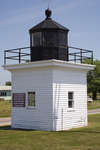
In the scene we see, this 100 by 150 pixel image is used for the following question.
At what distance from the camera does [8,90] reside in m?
85.8

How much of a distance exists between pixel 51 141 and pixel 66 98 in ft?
16.1

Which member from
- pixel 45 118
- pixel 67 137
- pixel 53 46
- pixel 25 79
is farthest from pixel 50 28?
pixel 67 137

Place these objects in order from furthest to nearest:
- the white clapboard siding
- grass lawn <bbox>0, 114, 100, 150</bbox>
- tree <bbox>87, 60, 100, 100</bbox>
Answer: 1. tree <bbox>87, 60, 100, 100</bbox>
2. the white clapboard siding
3. grass lawn <bbox>0, 114, 100, 150</bbox>

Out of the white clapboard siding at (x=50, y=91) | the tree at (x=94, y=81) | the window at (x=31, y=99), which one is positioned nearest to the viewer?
the white clapboard siding at (x=50, y=91)

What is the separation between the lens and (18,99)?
20141 millimetres

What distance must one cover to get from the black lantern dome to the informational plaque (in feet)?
7.85

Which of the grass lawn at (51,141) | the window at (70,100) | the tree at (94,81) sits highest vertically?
the tree at (94,81)

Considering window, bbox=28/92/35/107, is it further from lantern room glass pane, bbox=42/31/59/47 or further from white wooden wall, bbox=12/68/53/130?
lantern room glass pane, bbox=42/31/59/47

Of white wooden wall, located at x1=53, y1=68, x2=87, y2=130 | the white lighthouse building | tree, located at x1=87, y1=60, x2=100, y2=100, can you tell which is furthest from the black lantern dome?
tree, located at x1=87, y1=60, x2=100, y2=100

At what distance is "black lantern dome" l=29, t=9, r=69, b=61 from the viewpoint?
62.4 ft

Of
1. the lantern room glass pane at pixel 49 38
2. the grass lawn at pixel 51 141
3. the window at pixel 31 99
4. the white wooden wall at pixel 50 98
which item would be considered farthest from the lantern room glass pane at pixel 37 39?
the grass lawn at pixel 51 141

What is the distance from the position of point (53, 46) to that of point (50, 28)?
1071mm

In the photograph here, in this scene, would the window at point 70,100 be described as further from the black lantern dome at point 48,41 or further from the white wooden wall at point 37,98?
the black lantern dome at point 48,41

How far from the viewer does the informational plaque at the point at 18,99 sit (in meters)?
19.8
